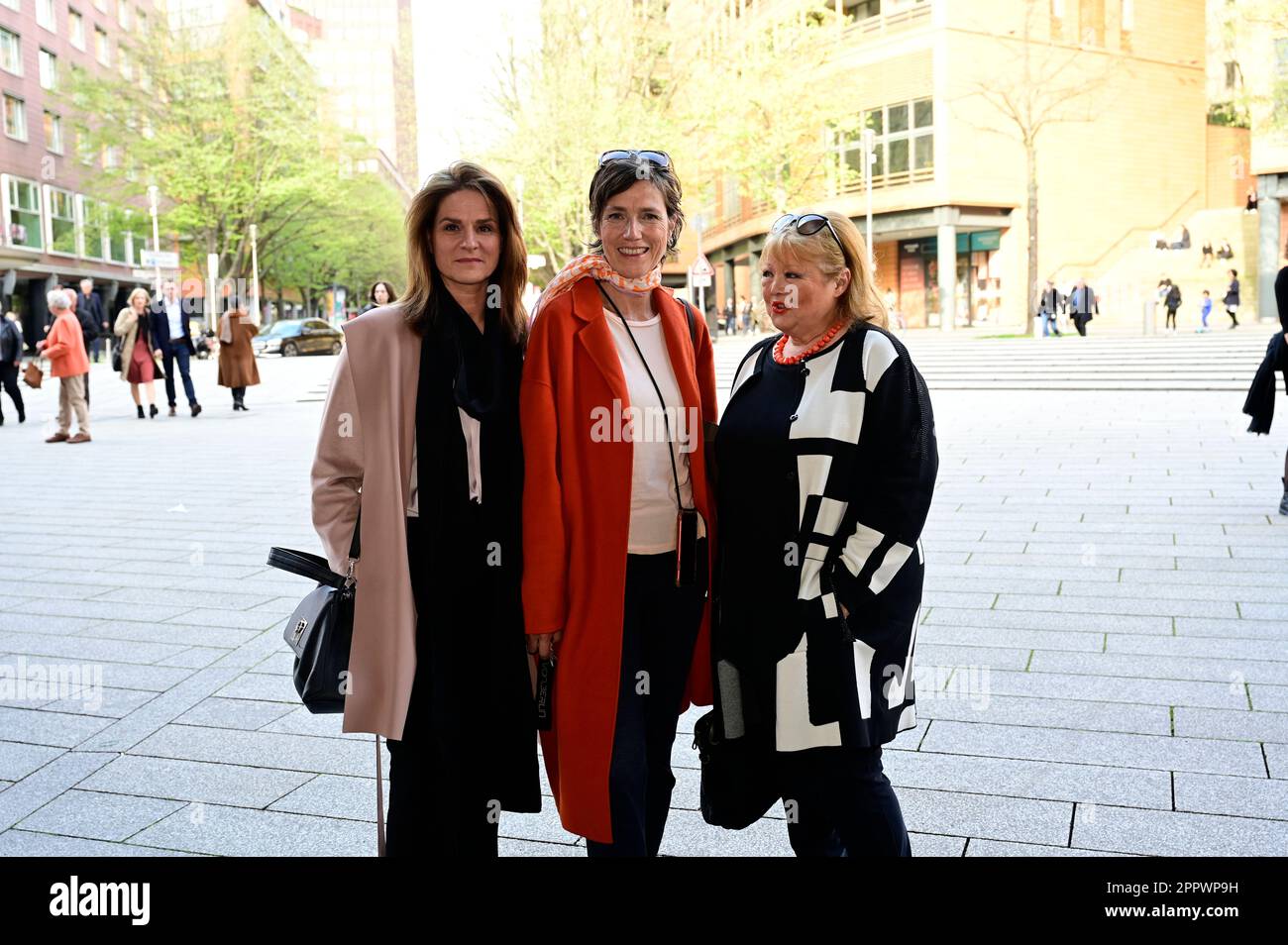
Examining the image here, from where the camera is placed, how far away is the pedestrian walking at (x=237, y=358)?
1914 cm

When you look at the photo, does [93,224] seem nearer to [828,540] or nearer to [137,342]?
[137,342]

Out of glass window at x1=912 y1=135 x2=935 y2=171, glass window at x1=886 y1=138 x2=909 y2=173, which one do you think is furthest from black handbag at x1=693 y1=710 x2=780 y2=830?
glass window at x1=886 y1=138 x2=909 y2=173

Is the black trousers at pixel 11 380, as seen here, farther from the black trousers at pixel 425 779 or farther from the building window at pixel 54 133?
the building window at pixel 54 133

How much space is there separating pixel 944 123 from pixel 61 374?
35694mm

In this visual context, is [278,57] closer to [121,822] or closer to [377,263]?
[377,263]

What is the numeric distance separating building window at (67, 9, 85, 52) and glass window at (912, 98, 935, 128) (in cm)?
3527

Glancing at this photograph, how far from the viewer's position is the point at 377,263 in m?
67.6

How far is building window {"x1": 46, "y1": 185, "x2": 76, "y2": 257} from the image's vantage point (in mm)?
47469

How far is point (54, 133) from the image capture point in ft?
161

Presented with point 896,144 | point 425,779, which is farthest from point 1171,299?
point 425,779

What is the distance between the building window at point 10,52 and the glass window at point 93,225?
Result: 17.7ft

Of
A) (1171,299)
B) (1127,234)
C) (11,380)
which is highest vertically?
(1127,234)

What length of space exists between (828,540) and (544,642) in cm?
73
